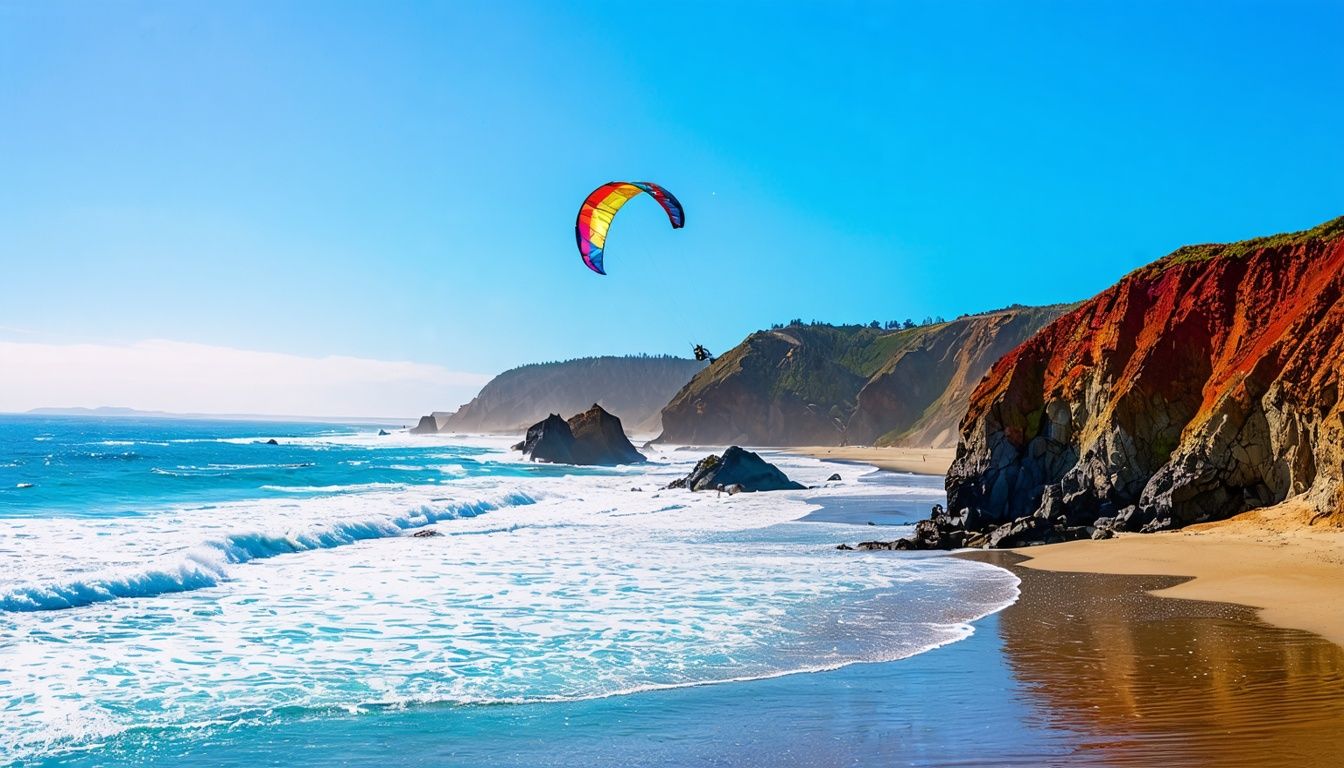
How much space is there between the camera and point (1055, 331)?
2400cm

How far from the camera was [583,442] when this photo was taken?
209ft

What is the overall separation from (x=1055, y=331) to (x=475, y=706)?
19868mm

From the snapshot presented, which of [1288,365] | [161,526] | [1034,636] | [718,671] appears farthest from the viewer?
[161,526]

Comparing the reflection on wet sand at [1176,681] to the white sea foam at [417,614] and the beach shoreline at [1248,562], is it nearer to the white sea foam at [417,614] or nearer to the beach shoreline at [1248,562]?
the beach shoreline at [1248,562]

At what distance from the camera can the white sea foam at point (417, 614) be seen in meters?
8.55

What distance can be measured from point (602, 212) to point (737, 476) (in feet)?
48.7

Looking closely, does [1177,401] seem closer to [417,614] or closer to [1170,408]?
[1170,408]

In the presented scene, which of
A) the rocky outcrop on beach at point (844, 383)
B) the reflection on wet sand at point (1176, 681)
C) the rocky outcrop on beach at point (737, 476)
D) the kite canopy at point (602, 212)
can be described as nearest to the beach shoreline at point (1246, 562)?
the reflection on wet sand at point (1176, 681)

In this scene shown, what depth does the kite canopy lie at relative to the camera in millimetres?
24625

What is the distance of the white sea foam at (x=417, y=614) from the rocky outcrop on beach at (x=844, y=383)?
217 feet

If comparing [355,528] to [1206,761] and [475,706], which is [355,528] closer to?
[475,706]

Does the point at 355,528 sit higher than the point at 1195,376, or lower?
lower

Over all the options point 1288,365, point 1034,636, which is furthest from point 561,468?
point 1034,636

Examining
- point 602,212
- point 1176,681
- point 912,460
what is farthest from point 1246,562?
point 912,460
